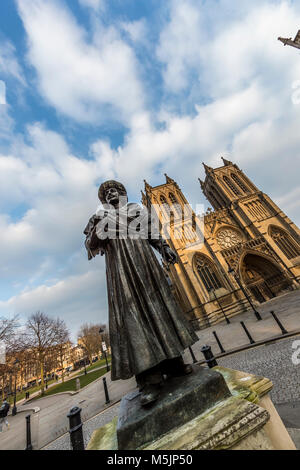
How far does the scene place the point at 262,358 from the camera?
193 inches

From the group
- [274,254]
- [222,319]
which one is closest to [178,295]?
[222,319]

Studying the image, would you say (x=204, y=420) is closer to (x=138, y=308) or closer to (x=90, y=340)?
(x=138, y=308)

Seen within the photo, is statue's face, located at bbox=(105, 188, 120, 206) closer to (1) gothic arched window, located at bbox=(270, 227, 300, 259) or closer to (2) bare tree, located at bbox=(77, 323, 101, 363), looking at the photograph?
(1) gothic arched window, located at bbox=(270, 227, 300, 259)

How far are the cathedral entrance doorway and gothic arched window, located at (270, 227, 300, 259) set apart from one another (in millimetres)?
2668

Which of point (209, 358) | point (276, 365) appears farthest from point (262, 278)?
point (209, 358)

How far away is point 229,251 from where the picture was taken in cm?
2311

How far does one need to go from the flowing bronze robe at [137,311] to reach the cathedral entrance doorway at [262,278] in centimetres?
2206


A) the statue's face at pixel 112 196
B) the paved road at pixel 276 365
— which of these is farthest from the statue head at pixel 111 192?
the paved road at pixel 276 365

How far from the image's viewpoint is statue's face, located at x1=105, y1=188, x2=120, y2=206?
241 cm

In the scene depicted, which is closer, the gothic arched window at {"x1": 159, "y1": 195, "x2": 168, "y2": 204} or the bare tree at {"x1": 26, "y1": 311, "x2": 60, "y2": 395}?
the bare tree at {"x1": 26, "y1": 311, "x2": 60, "y2": 395}

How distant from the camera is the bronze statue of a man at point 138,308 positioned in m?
1.51

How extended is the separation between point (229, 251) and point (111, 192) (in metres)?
23.5

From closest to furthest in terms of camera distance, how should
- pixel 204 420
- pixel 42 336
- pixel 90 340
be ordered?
pixel 204 420 < pixel 42 336 < pixel 90 340

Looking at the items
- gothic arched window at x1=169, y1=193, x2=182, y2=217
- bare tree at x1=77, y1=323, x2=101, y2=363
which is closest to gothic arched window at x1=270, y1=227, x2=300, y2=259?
gothic arched window at x1=169, y1=193, x2=182, y2=217
